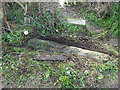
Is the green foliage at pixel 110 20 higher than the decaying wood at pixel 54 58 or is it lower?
higher

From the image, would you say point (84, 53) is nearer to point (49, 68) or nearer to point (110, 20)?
point (49, 68)

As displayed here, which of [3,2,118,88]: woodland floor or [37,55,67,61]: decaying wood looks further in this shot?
[37,55,67,61]: decaying wood

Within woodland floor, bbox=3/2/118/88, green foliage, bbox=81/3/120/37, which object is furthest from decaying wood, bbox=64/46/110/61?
green foliage, bbox=81/3/120/37

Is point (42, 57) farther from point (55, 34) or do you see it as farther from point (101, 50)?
point (101, 50)

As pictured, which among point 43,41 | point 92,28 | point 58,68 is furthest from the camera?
point 92,28

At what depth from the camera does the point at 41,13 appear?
11.2 ft

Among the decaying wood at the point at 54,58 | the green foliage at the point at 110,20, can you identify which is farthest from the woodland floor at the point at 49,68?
the green foliage at the point at 110,20

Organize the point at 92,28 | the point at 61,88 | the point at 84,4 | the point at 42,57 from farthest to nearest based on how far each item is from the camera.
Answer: the point at 84,4 → the point at 92,28 → the point at 42,57 → the point at 61,88

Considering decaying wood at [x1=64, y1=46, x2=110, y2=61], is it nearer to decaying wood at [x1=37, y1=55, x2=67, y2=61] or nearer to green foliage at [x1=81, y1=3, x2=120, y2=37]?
decaying wood at [x1=37, y1=55, x2=67, y2=61]

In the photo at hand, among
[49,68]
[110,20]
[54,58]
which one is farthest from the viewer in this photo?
[110,20]

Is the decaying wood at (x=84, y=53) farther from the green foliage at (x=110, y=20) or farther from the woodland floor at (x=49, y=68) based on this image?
the green foliage at (x=110, y=20)

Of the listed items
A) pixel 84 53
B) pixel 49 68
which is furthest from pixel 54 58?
pixel 84 53

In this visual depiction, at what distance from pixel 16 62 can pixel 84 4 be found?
3.04m

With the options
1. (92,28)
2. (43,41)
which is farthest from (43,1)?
(92,28)
